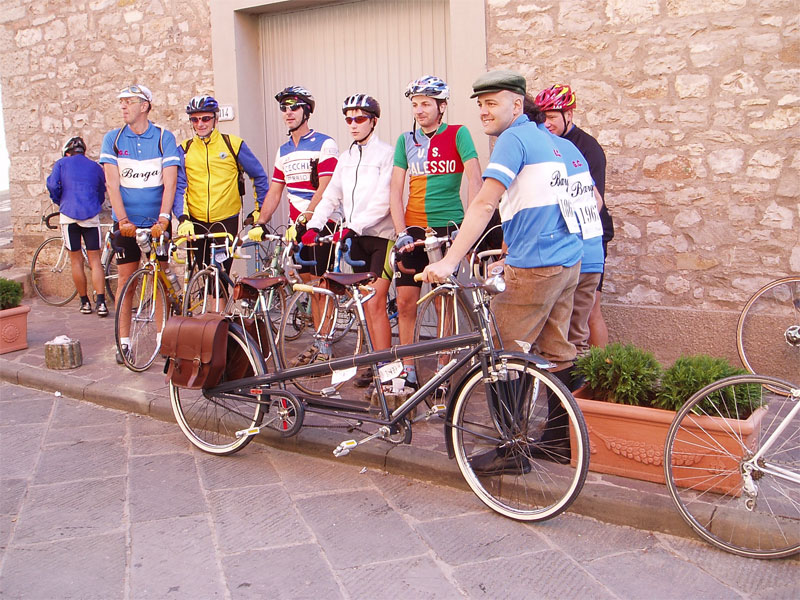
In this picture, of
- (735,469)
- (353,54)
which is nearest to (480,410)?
(735,469)

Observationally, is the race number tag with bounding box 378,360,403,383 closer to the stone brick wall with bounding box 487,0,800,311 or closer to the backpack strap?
the stone brick wall with bounding box 487,0,800,311

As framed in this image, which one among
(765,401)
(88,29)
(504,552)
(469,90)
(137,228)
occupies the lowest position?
(504,552)

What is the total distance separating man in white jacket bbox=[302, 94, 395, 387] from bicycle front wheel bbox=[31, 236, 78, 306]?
5.17m

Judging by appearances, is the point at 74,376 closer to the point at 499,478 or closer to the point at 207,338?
the point at 207,338

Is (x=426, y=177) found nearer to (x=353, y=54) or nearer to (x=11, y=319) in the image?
(x=353, y=54)

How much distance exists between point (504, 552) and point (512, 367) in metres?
0.80

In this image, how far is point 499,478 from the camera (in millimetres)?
3863

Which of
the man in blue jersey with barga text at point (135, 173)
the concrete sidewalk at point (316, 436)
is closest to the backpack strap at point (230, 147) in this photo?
the man in blue jersey with barga text at point (135, 173)

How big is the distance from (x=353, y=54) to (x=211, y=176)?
203 cm

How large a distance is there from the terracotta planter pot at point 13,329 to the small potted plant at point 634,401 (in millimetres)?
5176

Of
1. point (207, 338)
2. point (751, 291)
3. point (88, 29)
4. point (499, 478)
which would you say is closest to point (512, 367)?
point (499, 478)

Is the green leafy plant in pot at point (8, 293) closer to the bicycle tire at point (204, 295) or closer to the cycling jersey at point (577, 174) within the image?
the bicycle tire at point (204, 295)

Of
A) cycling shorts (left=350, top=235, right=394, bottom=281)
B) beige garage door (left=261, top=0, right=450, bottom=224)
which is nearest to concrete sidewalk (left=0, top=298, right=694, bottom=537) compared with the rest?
cycling shorts (left=350, top=235, right=394, bottom=281)

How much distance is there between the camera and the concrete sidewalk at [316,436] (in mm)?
3598
